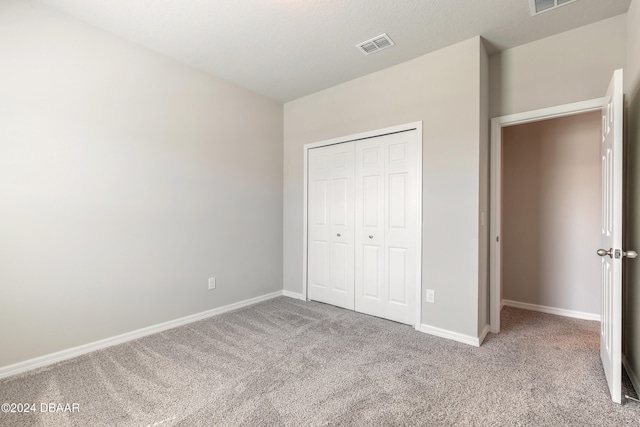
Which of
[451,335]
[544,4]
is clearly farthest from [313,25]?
[451,335]

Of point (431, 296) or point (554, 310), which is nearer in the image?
point (431, 296)

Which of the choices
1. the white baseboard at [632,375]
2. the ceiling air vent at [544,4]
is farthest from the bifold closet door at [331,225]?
the white baseboard at [632,375]

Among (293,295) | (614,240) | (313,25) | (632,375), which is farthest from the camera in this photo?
(293,295)

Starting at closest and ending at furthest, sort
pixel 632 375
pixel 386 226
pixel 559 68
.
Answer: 1. pixel 632 375
2. pixel 559 68
3. pixel 386 226

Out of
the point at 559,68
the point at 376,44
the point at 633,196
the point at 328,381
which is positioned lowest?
the point at 328,381

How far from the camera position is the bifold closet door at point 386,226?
293 cm

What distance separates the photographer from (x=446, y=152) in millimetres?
2674

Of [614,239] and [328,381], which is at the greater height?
[614,239]

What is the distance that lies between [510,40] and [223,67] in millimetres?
2757

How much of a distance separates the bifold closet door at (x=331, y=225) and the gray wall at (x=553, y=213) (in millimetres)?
2013

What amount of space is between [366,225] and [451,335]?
136cm

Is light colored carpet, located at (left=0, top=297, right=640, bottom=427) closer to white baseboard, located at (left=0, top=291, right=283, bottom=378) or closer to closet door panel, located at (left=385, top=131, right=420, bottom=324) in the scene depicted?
white baseboard, located at (left=0, top=291, right=283, bottom=378)

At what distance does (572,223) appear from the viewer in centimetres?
323

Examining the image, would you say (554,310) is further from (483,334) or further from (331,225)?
(331,225)
